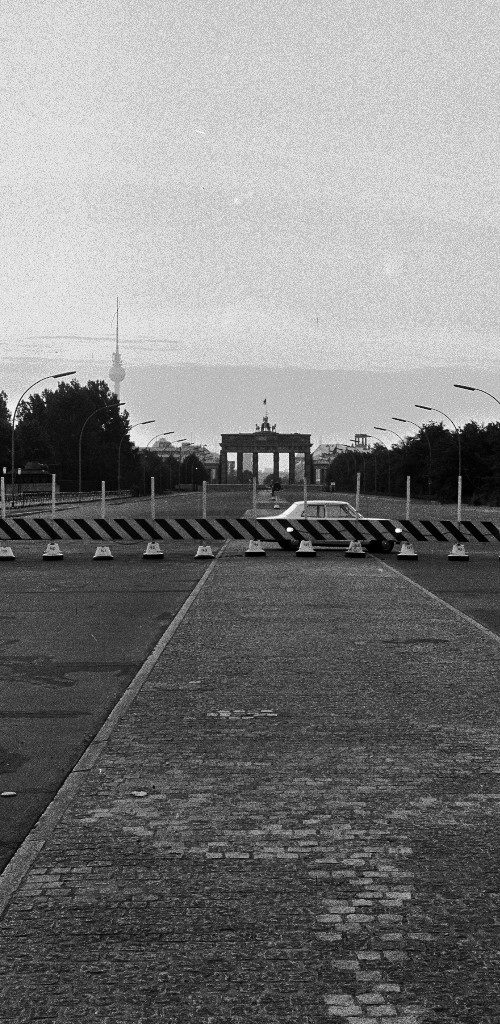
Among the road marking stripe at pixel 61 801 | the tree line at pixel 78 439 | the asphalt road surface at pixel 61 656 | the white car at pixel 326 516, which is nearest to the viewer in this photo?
the road marking stripe at pixel 61 801

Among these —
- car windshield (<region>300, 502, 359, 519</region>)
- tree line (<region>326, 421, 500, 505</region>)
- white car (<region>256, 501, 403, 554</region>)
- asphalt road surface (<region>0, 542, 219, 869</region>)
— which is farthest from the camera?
tree line (<region>326, 421, 500, 505</region>)

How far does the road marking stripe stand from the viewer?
4910 mm

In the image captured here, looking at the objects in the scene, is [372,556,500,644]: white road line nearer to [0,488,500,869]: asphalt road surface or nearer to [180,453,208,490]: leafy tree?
[0,488,500,869]: asphalt road surface

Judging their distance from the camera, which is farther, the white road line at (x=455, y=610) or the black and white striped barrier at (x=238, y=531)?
the black and white striped barrier at (x=238, y=531)

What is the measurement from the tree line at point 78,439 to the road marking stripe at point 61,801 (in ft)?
329

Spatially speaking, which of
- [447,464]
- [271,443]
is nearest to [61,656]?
[447,464]

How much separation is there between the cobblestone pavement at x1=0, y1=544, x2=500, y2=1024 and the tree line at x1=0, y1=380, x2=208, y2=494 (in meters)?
101

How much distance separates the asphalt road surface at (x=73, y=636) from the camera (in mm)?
6977

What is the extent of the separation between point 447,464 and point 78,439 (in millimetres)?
58823

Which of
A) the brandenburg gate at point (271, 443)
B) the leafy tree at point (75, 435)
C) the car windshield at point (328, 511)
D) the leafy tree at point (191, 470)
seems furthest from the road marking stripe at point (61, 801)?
the brandenburg gate at point (271, 443)

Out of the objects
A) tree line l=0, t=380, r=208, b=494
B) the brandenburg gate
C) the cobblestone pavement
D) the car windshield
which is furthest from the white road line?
the brandenburg gate

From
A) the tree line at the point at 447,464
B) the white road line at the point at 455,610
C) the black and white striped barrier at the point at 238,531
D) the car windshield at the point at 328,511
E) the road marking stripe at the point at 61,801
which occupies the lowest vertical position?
the road marking stripe at the point at 61,801

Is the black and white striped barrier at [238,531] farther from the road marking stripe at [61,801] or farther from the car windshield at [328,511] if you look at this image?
the road marking stripe at [61,801]

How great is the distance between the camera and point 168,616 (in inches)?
564
